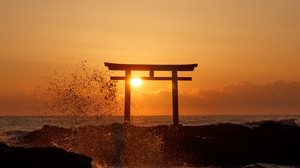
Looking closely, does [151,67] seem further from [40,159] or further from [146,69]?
[40,159]

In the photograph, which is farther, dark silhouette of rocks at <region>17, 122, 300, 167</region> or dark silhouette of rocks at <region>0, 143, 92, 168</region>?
dark silhouette of rocks at <region>17, 122, 300, 167</region>

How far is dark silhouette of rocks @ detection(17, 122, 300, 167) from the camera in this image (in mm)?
18875

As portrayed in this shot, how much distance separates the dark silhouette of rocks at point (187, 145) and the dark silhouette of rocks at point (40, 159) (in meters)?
7.61

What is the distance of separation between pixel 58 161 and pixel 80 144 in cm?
1098

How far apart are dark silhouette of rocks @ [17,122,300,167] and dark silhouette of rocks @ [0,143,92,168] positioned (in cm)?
761

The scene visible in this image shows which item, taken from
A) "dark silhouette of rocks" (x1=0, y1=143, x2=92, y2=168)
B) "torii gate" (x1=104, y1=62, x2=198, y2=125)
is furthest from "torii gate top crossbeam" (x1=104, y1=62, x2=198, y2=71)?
"dark silhouette of rocks" (x1=0, y1=143, x2=92, y2=168)

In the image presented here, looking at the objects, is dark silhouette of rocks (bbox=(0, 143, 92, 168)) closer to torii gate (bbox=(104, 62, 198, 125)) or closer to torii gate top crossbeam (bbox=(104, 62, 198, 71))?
torii gate (bbox=(104, 62, 198, 125))

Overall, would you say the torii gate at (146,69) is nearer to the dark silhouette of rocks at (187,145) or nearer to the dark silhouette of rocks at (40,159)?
the dark silhouette of rocks at (187,145)

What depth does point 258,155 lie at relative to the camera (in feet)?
61.9

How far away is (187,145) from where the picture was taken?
65.9 feet

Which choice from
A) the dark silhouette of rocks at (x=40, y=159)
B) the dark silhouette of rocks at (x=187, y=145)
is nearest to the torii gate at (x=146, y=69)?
the dark silhouette of rocks at (x=187, y=145)

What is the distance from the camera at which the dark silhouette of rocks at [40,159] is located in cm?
1022

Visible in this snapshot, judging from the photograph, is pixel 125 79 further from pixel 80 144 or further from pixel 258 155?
pixel 258 155

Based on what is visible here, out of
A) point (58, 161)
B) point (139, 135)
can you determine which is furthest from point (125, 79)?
point (58, 161)
